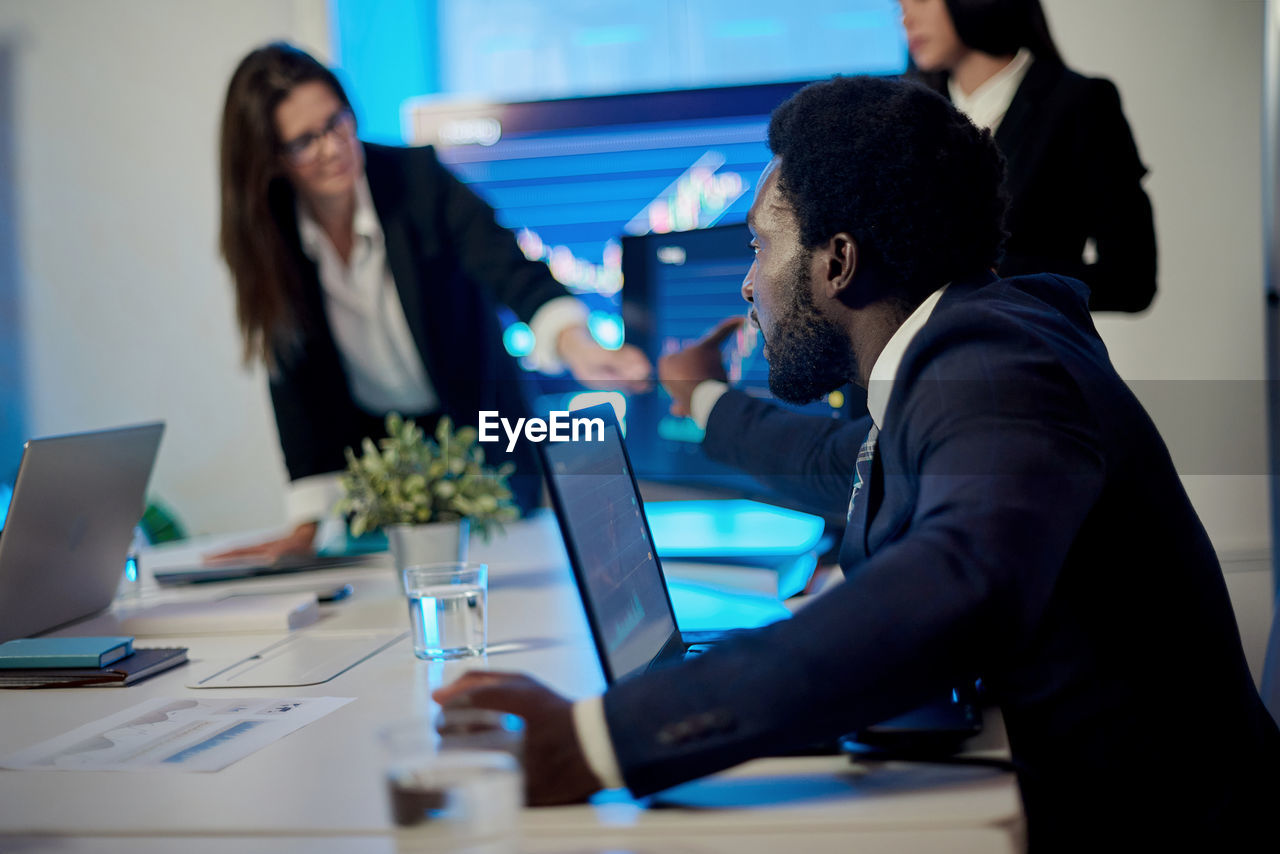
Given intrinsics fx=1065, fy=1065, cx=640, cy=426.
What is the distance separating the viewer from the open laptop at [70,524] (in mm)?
1152

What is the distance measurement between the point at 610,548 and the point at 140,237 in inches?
126

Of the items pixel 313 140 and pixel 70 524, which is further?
pixel 313 140

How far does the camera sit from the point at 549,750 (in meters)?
0.66

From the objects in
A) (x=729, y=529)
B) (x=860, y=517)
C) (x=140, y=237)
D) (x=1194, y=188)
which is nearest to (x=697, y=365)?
(x=729, y=529)

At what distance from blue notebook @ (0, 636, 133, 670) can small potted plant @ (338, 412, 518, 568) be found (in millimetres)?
369

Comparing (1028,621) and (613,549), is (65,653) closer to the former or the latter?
(613,549)

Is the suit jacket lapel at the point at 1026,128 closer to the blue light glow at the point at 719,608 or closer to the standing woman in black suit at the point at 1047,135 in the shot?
the standing woman in black suit at the point at 1047,135

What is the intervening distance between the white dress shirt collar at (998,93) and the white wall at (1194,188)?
3.20ft

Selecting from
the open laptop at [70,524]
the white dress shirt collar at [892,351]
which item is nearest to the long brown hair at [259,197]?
the open laptop at [70,524]

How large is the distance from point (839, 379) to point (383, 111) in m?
2.99

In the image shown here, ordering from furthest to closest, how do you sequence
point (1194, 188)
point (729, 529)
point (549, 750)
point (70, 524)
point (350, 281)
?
point (1194, 188)
point (350, 281)
point (729, 529)
point (70, 524)
point (549, 750)

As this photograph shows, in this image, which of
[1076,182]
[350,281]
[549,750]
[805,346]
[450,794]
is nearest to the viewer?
[450,794]

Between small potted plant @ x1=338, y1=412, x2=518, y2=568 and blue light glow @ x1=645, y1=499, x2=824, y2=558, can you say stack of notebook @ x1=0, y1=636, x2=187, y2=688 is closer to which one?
small potted plant @ x1=338, y1=412, x2=518, y2=568

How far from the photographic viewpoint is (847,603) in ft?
2.15
